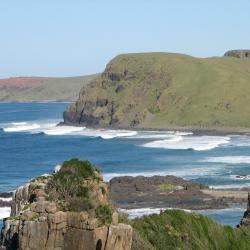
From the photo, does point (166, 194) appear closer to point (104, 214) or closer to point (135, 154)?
point (135, 154)

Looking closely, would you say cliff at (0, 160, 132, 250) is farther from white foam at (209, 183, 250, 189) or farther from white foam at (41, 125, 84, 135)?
white foam at (41, 125, 84, 135)

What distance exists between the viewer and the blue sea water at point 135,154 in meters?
99.3

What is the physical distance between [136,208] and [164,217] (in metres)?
55.0

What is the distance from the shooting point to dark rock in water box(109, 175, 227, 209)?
8056cm

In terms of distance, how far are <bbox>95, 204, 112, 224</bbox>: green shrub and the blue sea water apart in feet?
168

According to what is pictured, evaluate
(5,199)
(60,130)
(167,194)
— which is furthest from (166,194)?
Result: (60,130)

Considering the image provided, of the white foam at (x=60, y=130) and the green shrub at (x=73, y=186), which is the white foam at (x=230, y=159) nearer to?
the white foam at (x=60, y=130)

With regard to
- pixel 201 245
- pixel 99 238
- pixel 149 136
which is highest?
pixel 99 238

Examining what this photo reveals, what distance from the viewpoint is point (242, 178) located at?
313ft

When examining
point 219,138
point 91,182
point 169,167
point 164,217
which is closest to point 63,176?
point 91,182

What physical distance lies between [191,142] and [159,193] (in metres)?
62.9

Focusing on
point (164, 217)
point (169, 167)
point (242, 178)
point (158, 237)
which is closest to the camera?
point (158, 237)

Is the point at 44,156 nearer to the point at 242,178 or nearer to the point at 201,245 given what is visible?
the point at 242,178

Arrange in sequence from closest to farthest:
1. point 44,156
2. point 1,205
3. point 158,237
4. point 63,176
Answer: point 63,176, point 158,237, point 1,205, point 44,156
